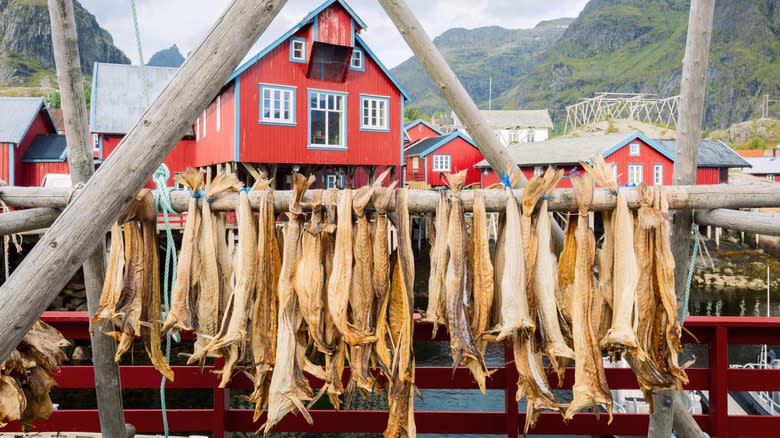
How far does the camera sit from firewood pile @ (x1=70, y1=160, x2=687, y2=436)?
211cm

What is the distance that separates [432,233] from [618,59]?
19367cm

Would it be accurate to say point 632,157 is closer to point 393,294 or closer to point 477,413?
point 477,413

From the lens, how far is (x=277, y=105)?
1844cm

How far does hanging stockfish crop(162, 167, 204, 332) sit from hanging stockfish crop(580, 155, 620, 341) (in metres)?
1.82

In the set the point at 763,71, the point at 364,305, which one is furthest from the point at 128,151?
the point at 763,71

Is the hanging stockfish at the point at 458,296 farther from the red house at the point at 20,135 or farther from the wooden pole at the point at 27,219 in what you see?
the red house at the point at 20,135

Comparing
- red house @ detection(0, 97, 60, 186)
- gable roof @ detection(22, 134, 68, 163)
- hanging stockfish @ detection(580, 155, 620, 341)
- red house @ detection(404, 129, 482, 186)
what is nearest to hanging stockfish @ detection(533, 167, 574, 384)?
hanging stockfish @ detection(580, 155, 620, 341)

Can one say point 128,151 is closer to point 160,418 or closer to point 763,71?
point 160,418

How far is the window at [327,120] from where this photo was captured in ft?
62.2

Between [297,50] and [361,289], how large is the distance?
59.0ft

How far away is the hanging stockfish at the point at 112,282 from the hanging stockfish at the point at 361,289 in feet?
3.50

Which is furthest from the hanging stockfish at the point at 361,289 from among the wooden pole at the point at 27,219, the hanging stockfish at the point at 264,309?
the wooden pole at the point at 27,219

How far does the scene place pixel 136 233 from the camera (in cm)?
229

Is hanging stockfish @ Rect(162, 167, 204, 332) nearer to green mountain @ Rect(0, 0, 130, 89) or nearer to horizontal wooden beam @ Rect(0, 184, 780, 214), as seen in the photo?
horizontal wooden beam @ Rect(0, 184, 780, 214)
